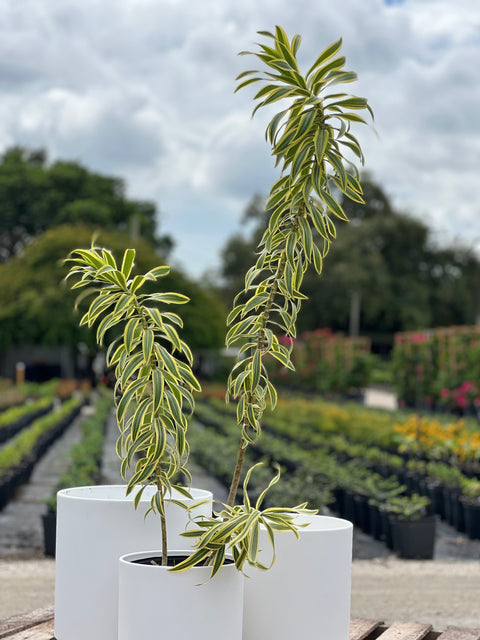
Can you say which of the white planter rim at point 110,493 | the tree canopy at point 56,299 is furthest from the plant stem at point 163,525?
the tree canopy at point 56,299

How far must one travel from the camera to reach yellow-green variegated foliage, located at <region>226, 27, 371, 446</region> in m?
2.54

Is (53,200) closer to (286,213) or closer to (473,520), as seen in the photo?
(473,520)

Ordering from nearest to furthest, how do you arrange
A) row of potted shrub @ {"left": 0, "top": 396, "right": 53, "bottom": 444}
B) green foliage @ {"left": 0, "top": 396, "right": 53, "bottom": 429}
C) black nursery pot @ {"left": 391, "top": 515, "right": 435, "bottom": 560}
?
black nursery pot @ {"left": 391, "top": 515, "right": 435, "bottom": 560} → row of potted shrub @ {"left": 0, "top": 396, "right": 53, "bottom": 444} → green foliage @ {"left": 0, "top": 396, "right": 53, "bottom": 429}

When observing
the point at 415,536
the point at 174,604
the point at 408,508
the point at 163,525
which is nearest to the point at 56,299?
the point at 408,508

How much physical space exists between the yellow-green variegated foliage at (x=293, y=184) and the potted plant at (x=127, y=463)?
22 centimetres

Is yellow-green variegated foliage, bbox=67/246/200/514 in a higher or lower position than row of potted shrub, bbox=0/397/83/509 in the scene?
higher

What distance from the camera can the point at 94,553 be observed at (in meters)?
2.71

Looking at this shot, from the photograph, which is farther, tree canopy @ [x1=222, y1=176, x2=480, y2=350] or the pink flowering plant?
tree canopy @ [x1=222, y1=176, x2=480, y2=350]

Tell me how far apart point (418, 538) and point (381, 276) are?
32475mm

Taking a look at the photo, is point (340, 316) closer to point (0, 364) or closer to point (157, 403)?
point (0, 364)

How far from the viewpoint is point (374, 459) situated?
999 cm

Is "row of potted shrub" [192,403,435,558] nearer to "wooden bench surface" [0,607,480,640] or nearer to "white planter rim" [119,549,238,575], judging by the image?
"wooden bench surface" [0,607,480,640]

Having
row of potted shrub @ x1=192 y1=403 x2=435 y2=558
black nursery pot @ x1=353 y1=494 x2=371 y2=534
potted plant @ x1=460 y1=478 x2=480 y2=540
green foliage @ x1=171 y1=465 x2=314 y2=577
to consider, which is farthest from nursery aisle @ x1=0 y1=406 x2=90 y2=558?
green foliage @ x1=171 y1=465 x2=314 y2=577

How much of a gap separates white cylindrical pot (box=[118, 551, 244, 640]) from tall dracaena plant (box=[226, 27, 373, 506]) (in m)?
0.40
